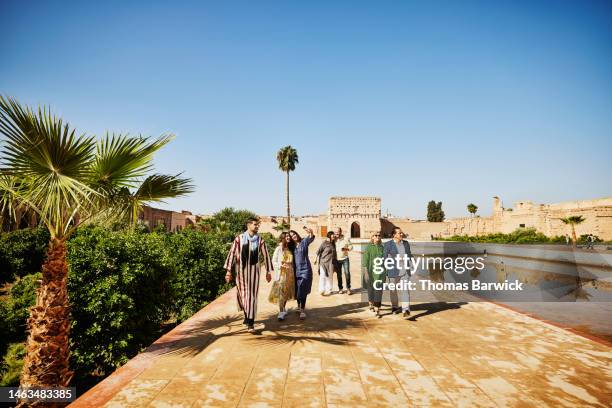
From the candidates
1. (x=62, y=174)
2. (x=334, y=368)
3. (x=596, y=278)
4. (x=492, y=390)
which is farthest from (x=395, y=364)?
(x=596, y=278)

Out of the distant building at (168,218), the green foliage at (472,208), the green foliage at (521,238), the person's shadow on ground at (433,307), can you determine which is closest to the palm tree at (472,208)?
the green foliage at (472,208)

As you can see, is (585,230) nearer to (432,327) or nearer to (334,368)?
(432,327)

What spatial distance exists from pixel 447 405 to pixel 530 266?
17192 mm

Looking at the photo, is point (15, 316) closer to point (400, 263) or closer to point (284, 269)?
point (284, 269)

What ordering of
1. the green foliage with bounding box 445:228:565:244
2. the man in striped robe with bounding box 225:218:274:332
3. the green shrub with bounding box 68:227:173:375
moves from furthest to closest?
1. the green foliage with bounding box 445:228:565:244
2. the man in striped robe with bounding box 225:218:274:332
3. the green shrub with bounding box 68:227:173:375

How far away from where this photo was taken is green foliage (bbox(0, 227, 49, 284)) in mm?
13117

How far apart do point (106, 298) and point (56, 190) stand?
224cm

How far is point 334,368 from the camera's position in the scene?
3.46 m

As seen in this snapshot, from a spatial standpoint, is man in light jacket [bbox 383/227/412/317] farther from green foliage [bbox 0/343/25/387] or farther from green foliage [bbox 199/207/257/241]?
green foliage [bbox 199/207/257/241]

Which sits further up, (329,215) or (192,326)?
(329,215)

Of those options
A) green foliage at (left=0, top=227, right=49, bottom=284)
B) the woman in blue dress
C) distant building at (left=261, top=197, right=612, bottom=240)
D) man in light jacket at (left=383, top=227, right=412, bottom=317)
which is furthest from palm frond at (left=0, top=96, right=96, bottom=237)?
distant building at (left=261, top=197, right=612, bottom=240)

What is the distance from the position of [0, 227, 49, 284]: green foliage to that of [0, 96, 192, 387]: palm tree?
13.0 meters

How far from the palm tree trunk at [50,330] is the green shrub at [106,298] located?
878 mm

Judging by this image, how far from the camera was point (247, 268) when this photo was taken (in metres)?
4.82
